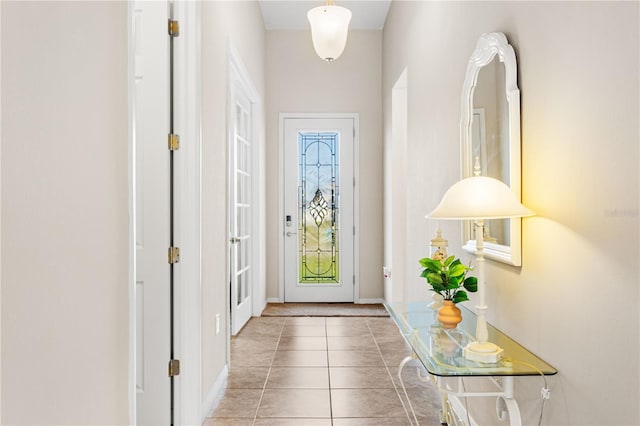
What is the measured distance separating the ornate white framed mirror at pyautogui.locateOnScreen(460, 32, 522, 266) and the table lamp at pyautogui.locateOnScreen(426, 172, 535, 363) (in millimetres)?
201

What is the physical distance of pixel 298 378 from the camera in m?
3.28

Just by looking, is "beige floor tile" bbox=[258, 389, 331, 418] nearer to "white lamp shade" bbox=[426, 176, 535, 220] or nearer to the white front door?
"white lamp shade" bbox=[426, 176, 535, 220]

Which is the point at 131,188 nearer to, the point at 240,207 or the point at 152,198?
the point at 152,198

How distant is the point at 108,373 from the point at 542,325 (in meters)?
1.36

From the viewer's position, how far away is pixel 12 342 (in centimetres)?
104

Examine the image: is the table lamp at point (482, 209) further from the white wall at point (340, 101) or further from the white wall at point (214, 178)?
the white wall at point (340, 101)

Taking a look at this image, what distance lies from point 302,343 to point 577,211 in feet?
10.00

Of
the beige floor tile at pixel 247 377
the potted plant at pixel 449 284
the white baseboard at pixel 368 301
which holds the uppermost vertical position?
the potted plant at pixel 449 284

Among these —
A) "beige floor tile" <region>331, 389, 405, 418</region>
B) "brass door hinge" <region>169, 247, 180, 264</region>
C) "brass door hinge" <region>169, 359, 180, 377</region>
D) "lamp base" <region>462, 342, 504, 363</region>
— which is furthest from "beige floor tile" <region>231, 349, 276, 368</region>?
"lamp base" <region>462, 342, 504, 363</region>

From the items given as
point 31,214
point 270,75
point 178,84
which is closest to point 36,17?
point 31,214

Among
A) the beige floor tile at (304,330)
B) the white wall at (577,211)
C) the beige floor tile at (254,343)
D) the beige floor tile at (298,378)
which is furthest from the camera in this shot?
the beige floor tile at (304,330)

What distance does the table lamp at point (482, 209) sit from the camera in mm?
1598

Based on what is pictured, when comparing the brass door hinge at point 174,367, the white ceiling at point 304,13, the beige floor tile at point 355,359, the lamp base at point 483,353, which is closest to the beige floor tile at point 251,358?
the beige floor tile at point 355,359

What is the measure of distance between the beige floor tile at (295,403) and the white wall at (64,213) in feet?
4.29
